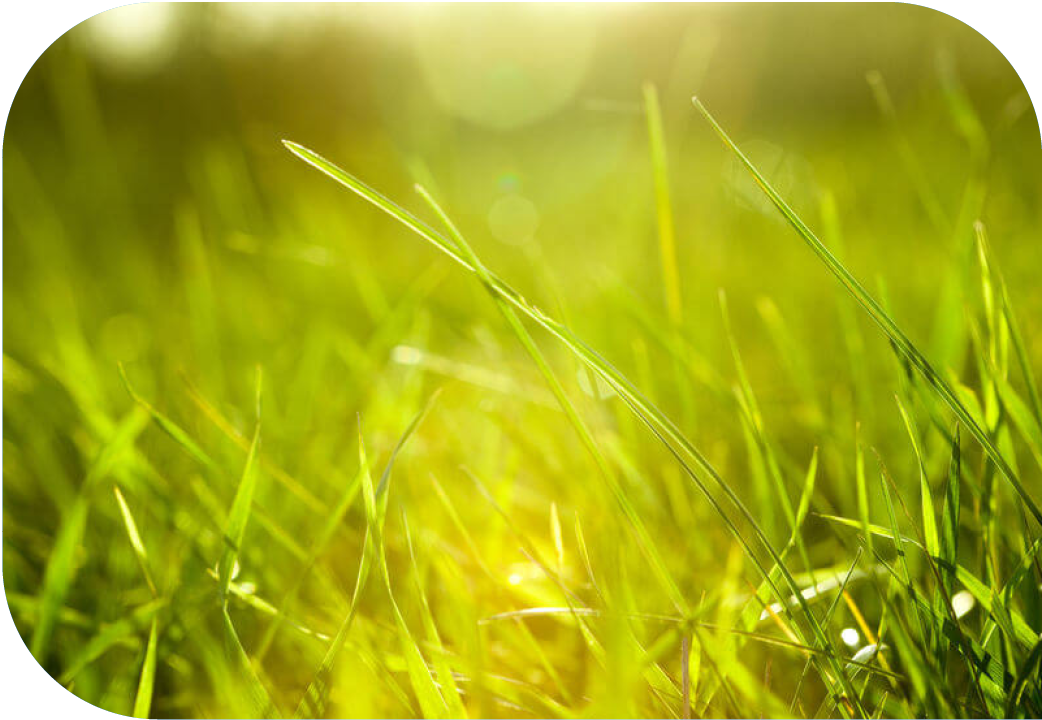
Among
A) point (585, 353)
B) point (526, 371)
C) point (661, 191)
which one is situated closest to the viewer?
point (585, 353)

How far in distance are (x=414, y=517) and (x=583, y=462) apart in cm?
9

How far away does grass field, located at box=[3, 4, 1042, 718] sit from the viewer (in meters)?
0.21

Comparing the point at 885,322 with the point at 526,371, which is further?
Answer: the point at 526,371

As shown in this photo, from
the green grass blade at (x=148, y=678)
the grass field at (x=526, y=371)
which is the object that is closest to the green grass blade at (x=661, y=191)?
the grass field at (x=526, y=371)

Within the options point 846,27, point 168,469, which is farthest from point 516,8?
point 168,469

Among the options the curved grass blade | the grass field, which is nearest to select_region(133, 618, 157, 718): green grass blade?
the grass field

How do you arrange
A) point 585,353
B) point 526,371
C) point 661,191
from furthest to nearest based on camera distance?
1. point 526,371
2. point 661,191
3. point 585,353

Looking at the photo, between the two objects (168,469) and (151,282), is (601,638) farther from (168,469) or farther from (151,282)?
(151,282)

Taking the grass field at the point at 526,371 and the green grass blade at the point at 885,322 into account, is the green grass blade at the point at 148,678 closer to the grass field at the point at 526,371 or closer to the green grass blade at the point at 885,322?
the grass field at the point at 526,371

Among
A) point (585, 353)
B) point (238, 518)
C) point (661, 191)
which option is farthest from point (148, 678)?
point (661, 191)

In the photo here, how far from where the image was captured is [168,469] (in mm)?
421

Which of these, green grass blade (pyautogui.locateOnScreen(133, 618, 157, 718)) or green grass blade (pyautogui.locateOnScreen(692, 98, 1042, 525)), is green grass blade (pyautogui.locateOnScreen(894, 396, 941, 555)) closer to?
green grass blade (pyautogui.locateOnScreen(692, 98, 1042, 525))

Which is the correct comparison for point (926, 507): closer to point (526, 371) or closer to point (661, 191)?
point (661, 191)

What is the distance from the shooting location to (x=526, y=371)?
1.76 ft
